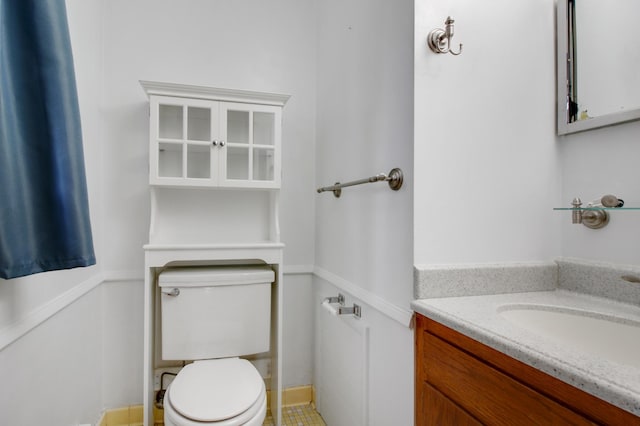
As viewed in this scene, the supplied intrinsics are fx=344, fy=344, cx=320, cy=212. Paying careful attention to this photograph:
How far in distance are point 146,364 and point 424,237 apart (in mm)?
1370

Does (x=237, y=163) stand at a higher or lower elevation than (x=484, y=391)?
higher

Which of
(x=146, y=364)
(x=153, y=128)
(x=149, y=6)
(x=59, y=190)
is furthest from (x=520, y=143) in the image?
(x=149, y=6)

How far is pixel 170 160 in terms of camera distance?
5.40ft

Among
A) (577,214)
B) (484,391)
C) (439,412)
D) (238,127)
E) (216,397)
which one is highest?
(238,127)

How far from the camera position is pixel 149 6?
5.93 feet

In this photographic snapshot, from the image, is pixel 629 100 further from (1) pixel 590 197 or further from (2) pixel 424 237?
(2) pixel 424 237

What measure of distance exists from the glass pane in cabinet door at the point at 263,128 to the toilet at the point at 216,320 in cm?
66

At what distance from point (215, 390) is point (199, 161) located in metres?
1.01

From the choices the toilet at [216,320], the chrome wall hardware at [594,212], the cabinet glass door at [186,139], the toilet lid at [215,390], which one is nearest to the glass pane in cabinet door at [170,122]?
the cabinet glass door at [186,139]

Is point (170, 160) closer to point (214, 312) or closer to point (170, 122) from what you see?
point (170, 122)

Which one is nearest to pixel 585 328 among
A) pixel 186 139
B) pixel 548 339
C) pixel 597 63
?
pixel 548 339

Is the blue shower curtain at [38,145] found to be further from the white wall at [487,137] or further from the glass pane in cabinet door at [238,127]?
the white wall at [487,137]

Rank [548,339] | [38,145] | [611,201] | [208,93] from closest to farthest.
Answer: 1. [548,339]
2. [38,145]
3. [611,201]
4. [208,93]

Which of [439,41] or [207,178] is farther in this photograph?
[207,178]
